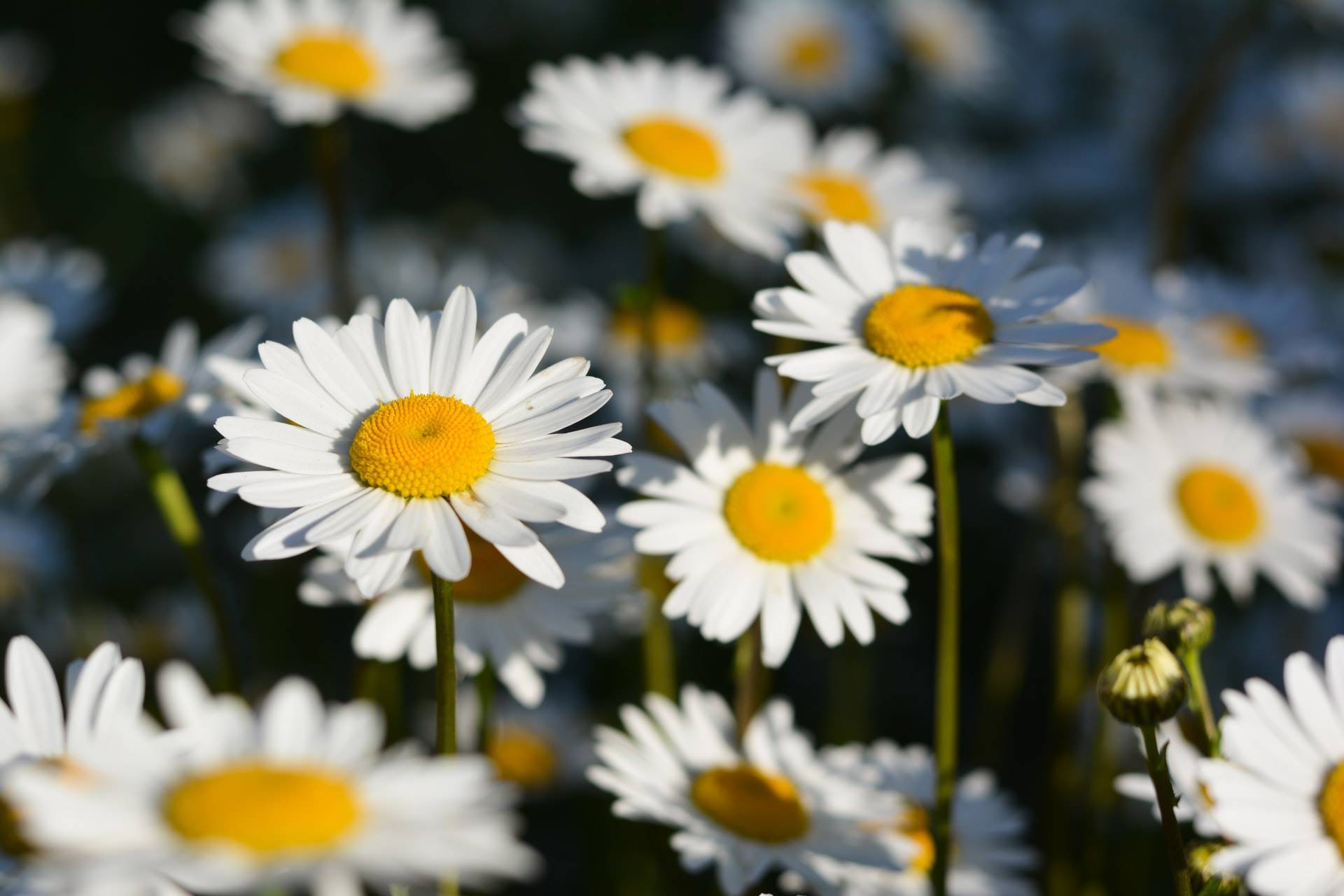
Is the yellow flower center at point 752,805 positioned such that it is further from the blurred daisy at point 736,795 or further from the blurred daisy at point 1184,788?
the blurred daisy at point 1184,788

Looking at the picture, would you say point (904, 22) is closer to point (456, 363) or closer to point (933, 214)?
point (933, 214)

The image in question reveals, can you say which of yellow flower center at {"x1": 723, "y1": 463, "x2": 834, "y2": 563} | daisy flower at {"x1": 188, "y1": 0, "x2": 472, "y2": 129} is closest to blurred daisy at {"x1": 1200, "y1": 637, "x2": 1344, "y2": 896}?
yellow flower center at {"x1": 723, "y1": 463, "x2": 834, "y2": 563}

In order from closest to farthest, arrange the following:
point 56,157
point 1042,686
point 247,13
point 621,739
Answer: point 621,739 < point 247,13 < point 1042,686 < point 56,157

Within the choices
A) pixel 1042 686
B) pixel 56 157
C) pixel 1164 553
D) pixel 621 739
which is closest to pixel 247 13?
pixel 621 739

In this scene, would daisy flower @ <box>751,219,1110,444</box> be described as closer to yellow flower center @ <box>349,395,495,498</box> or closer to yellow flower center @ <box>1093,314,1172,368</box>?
yellow flower center @ <box>349,395,495,498</box>

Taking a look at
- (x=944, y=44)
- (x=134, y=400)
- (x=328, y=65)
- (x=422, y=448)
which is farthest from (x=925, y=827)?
(x=944, y=44)

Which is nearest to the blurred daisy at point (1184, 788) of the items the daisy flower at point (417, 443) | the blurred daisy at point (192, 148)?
the daisy flower at point (417, 443)
